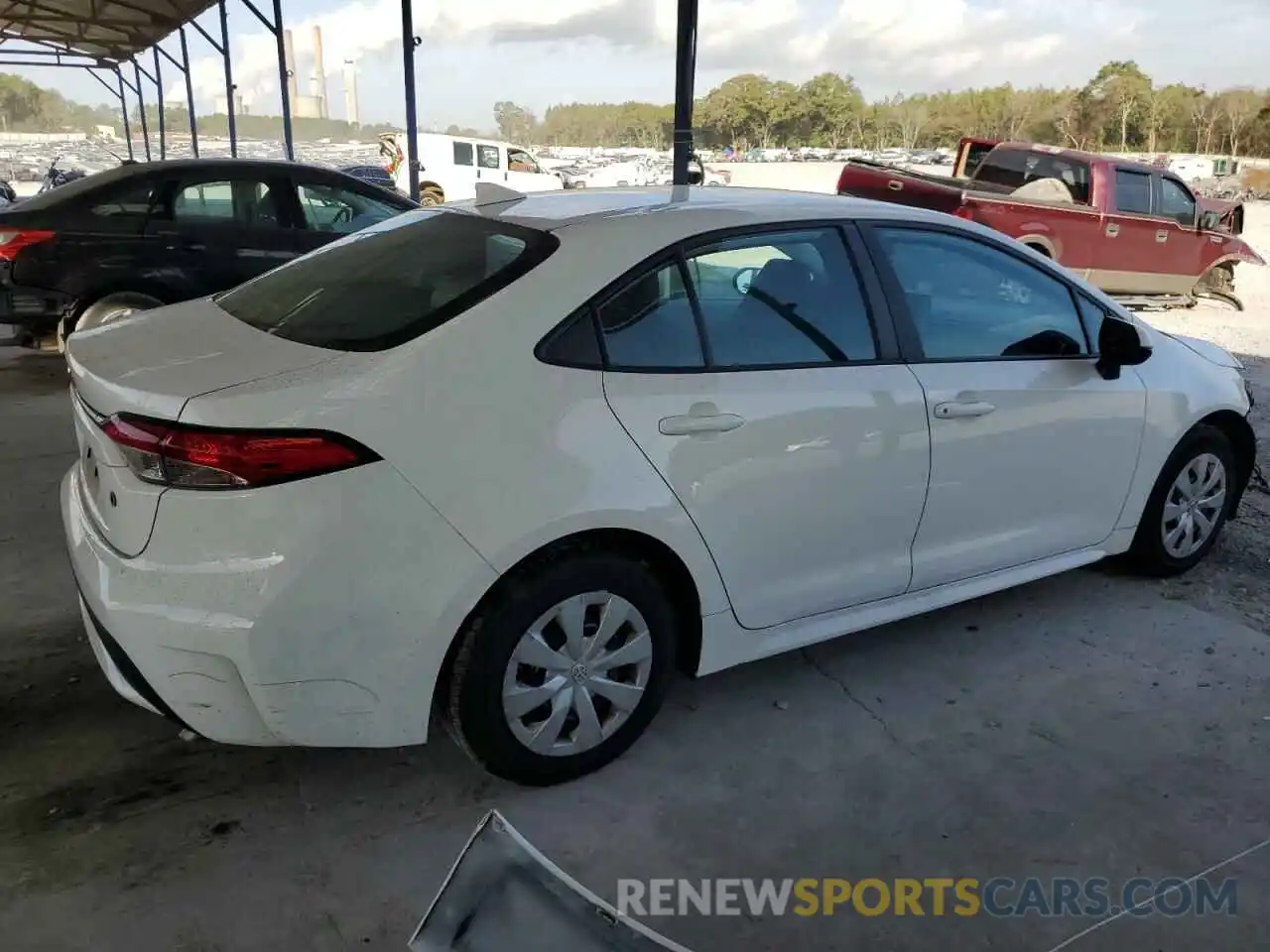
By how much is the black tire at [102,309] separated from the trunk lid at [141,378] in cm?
458

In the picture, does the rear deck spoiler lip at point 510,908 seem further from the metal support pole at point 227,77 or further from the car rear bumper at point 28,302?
the metal support pole at point 227,77

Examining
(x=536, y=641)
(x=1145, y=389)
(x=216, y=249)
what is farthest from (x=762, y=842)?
(x=216, y=249)

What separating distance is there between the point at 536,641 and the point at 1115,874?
Answer: 1.51 meters

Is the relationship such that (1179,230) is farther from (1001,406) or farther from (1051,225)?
(1001,406)

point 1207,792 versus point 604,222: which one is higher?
point 604,222

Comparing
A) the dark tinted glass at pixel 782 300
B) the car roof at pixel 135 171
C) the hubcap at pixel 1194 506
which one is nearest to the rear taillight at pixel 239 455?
the dark tinted glass at pixel 782 300

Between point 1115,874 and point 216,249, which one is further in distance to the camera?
point 216,249

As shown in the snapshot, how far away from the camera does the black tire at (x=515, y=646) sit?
237 cm

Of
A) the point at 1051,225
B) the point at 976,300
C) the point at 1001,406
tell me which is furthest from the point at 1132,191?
the point at 1001,406

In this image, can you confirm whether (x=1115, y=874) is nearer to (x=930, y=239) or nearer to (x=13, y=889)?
(x=930, y=239)

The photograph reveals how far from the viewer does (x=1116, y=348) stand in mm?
3436

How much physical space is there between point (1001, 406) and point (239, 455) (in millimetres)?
2274

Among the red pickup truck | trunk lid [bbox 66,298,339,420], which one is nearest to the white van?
the red pickup truck

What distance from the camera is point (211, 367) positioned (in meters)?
2.33
